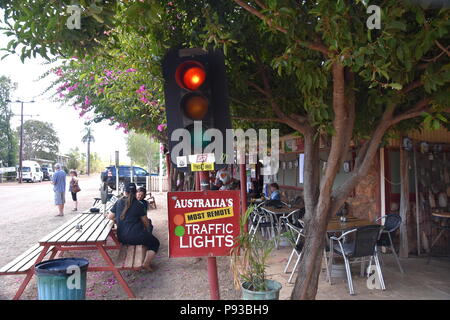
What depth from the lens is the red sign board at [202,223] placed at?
3283 mm

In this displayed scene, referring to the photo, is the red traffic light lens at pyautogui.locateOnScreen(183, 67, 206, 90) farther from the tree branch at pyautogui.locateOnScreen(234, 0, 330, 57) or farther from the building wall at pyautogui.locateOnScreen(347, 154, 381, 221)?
the building wall at pyautogui.locateOnScreen(347, 154, 381, 221)

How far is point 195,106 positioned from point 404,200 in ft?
16.9

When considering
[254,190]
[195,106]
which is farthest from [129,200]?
[254,190]

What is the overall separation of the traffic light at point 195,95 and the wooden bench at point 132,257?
2.57 metres

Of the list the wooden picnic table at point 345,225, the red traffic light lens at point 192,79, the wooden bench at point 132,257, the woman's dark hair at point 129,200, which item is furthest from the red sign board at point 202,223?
the woman's dark hair at point 129,200

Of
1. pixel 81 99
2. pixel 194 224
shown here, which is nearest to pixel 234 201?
pixel 194 224

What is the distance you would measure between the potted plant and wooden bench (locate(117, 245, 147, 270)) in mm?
2064

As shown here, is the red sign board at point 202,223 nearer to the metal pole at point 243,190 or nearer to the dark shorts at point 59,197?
the metal pole at point 243,190

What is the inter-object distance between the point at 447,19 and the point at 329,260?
3541mm

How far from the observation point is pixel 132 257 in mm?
5465

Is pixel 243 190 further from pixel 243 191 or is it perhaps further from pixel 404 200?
pixel 404 200
